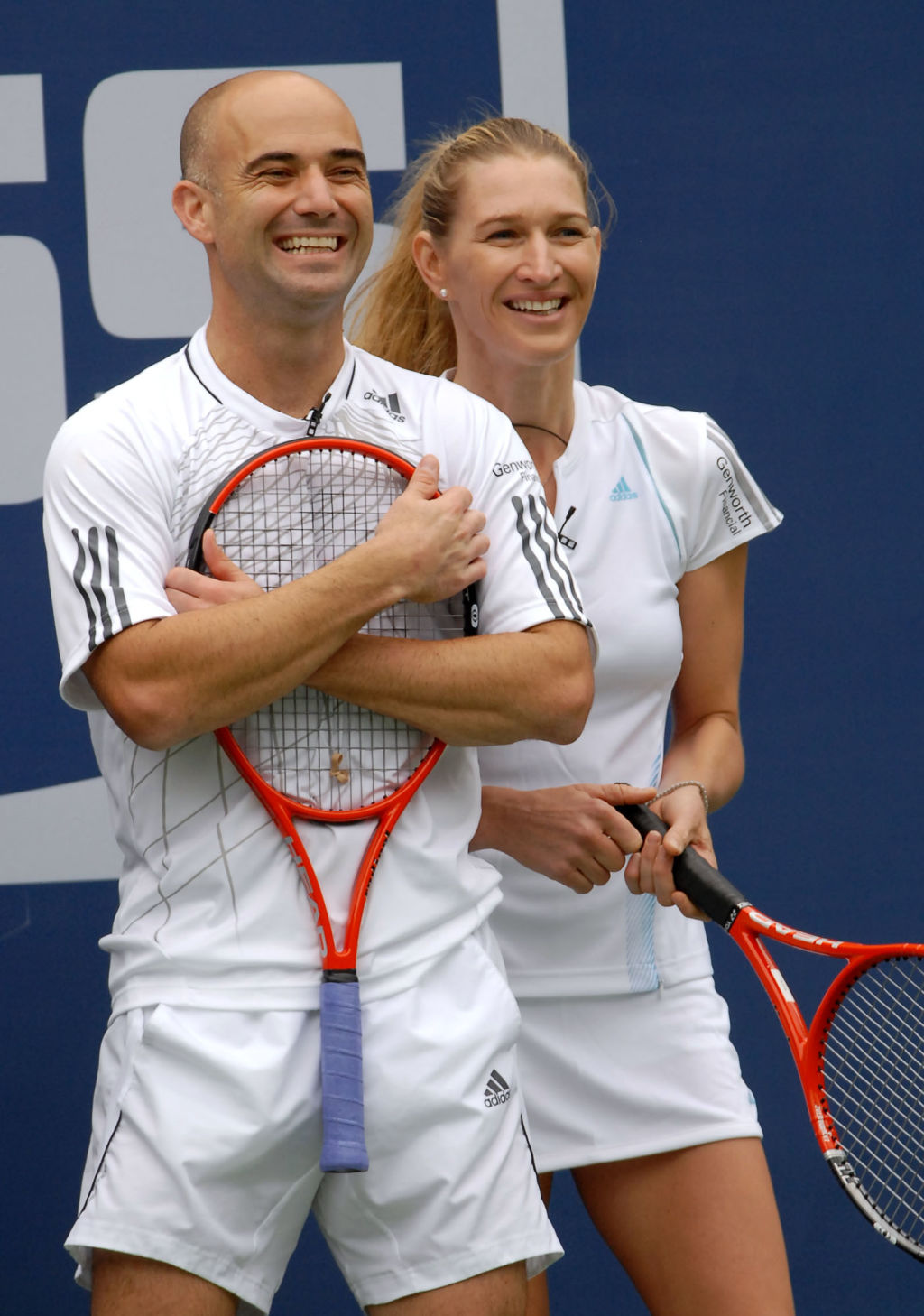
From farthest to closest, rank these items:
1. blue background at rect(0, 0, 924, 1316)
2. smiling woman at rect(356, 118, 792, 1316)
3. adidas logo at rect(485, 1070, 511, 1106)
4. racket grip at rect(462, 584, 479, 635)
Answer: blue background at rect(0, 0, 924, 1316)
smiling woman at rect(356, 118, 792, 1316)
racket grip at rect(462, 584, 479, 635)
adidas logo at rect(485, 1070, 511, 1106)

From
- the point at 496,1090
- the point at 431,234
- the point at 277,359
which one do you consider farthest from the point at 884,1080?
the point at 431,234

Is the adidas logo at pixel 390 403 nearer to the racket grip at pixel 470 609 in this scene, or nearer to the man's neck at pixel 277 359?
the man's neck at pixel 277 359

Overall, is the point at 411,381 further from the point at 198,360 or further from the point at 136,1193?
the point at 136,1193

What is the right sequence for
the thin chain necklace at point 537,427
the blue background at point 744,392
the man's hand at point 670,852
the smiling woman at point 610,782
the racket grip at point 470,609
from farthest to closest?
the blue background at point 744,392, the thin chain necklace at point 537,427, the smiling woman at point 610,782, the man's hand at point 670,852, the racket grip at point 470,609

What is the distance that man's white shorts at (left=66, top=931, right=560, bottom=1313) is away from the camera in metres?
1.61

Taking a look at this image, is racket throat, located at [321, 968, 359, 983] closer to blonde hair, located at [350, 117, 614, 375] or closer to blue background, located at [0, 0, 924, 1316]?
blonde hair, located at [350, 117, 614, 375]

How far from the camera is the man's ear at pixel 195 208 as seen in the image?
183cm

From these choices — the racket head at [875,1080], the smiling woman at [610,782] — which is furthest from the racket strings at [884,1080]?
the smiling woman at [610,782]

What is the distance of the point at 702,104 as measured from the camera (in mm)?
2996

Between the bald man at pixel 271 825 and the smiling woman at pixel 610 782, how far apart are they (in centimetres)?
33

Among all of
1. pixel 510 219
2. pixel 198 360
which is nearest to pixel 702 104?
pixel 510 219

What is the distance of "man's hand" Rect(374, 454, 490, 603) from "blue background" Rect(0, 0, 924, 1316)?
4.45 ft

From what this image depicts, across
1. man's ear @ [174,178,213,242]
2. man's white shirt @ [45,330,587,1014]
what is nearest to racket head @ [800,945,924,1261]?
man's white shirt @ [45,330,587,1014]

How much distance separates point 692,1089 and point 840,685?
3.80 feet
